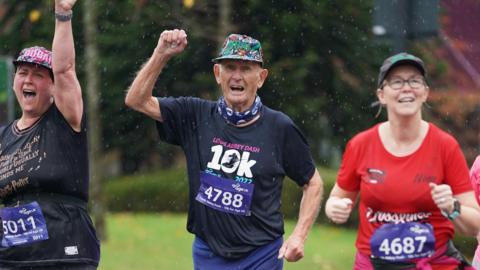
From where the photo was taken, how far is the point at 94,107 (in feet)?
60.7

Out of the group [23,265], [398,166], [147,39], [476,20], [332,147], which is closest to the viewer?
[398,166]

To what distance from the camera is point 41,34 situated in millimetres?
19406

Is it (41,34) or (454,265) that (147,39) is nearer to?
(41,34)

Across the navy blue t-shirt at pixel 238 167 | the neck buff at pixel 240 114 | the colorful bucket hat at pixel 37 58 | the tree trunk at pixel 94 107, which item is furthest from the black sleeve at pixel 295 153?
the tree trunk at pixel 94 107

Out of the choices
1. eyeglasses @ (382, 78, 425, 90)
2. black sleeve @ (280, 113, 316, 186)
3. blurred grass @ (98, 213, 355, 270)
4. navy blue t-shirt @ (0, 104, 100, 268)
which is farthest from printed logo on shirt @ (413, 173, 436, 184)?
blurred grass @ (98, 213, 355, 270)

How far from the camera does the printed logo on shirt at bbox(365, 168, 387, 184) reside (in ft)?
19.1

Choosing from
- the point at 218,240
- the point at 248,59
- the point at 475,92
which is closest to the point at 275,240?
the point at 218,240

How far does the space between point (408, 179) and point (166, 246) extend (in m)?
12.8

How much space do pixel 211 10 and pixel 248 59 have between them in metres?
11.5

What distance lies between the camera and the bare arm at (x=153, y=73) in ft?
21.8

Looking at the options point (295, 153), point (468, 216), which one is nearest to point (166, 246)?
point (295, 153)

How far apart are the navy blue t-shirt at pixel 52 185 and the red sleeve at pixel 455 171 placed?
2129 mm

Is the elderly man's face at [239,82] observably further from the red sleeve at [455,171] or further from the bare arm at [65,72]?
the red sleeve at [455,171]

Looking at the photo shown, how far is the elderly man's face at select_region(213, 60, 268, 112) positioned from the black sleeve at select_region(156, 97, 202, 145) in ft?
0.91
